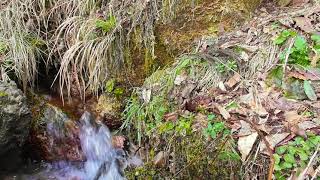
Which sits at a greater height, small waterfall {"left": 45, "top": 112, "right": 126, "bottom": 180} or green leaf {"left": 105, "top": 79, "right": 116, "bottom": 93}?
green leaf {"left": 105, "top": 79, "right": 116, "bottom": 93}

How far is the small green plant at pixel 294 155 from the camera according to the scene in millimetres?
2215

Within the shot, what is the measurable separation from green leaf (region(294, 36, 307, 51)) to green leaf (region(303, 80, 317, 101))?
29cm

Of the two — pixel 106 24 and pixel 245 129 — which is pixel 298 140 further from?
pixel 106 24

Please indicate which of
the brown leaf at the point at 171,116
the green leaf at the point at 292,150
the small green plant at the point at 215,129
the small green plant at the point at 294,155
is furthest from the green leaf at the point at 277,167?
the brown leaf at the point at 171,116

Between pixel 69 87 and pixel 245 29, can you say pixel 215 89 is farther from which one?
pixel 69 87

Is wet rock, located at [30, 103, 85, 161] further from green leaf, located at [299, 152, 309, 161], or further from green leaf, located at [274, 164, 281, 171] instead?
green leaf, located at [299, 152, 309, 161]

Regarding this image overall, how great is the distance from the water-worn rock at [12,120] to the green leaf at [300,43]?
220 cm

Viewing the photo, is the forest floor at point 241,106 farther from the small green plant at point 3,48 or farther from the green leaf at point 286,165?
the small green plant at point 3,48

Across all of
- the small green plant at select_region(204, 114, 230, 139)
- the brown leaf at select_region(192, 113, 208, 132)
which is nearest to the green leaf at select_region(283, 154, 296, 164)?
the small green plant at select_region(204, 114, 230, 139)

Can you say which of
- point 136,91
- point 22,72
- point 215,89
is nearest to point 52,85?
point 22,72

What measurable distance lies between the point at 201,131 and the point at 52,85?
6.10 feet

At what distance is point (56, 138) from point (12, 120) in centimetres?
44

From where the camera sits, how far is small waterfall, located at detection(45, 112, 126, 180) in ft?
10.4

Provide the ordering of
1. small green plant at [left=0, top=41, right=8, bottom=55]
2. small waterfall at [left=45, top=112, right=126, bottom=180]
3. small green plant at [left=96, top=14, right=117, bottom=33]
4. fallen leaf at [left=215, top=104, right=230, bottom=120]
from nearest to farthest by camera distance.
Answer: fallen leaf at [left=215, top=104, right=230, bottom=120] → small waterfall at [left=45, top=112, right=126, bottom=180] → small green plant at [left=96, top=14, right=117, bottom=33] → small green plant at [left=0, top=41, right=8, bottom=55]
